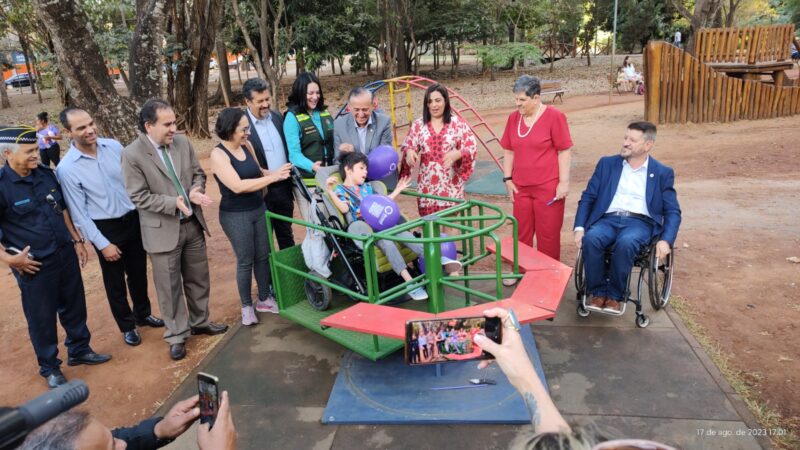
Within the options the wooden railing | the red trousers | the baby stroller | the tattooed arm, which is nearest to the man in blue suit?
the red trousers

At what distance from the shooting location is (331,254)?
4062 mm

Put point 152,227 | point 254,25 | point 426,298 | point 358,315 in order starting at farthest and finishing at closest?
point 254,25 < point 426,298 < point 152,227 < point 358,315

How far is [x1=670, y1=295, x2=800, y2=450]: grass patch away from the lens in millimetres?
2826

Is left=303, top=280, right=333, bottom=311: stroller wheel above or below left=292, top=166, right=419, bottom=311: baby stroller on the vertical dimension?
below

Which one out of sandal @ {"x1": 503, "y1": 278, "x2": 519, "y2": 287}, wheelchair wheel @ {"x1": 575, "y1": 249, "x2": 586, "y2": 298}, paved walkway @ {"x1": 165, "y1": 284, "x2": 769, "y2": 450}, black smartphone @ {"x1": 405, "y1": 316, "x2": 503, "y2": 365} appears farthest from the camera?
sandal @ {"x1": 503, "y1": 278, "x2": 519, "y2": 287}

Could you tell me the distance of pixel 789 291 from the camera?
459 cm

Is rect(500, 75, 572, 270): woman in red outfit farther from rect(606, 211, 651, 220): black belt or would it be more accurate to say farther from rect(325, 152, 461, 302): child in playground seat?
rect(325, 152, 461, 302): child in playground seat

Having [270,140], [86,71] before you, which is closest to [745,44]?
[270,140]

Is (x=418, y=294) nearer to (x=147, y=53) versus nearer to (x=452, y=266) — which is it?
(x=452, y=266)

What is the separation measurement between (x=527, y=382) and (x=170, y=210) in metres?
3.02

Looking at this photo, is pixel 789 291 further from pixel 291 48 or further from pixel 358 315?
pixel 291 48

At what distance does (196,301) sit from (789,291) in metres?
4.90

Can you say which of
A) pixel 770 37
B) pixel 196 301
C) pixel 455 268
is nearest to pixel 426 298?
pixel 455 268

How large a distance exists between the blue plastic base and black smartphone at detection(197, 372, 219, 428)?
4.45 feet
